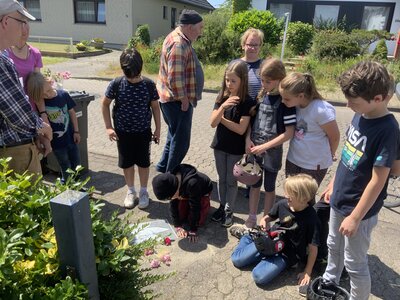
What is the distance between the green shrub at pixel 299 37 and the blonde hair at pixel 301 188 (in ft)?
48.2

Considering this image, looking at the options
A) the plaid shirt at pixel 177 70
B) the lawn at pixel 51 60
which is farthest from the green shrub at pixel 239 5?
the plaid shirt at pixel 177 70

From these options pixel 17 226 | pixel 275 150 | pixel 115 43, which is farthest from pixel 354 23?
pixel 17 226

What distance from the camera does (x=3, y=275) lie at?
48.8 inches

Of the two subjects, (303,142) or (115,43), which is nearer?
(303,142)

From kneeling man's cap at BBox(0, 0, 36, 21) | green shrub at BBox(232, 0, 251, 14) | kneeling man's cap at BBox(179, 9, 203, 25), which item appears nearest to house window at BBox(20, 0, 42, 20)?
green shrub at BBox(232, 0, 251, 14)

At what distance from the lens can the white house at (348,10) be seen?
2047cm

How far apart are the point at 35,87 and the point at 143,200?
1624 millimetres

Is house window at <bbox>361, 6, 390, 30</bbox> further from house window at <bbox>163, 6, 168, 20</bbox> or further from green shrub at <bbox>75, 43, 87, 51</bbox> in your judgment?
green shrub at <bbox>75, 43, 87, 51</bbox>

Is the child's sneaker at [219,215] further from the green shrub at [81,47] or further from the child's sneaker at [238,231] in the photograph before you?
the green shrub at [81,47]

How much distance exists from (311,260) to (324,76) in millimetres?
10255

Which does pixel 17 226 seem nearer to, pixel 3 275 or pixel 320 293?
pixel 3 275

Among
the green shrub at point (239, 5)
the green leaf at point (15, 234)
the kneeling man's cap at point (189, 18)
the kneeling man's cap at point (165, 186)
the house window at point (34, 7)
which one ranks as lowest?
the kneeling man's cap at point (165, 186)

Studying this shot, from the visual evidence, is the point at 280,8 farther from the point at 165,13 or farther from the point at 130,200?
the point at 130,200

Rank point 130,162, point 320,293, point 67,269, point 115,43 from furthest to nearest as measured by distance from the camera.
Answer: point 115,43
point 130,162
point 320,293
point 67,269
